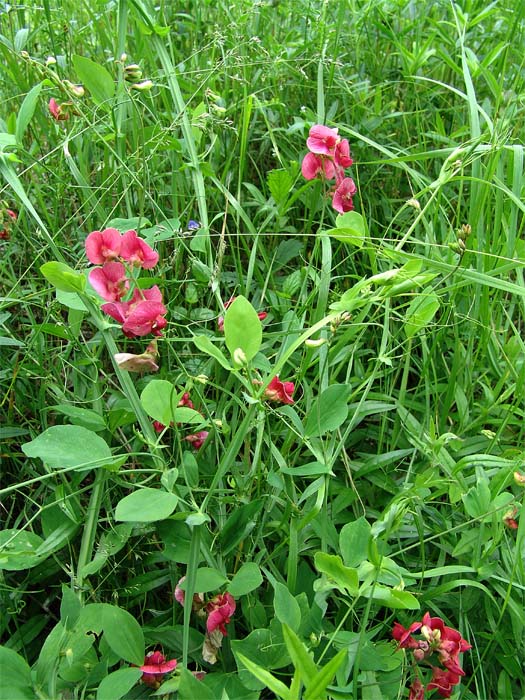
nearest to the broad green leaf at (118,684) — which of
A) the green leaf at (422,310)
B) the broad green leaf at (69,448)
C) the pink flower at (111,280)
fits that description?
the broad green leaf at (69,448)

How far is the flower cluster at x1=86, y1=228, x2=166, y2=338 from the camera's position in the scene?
91 cm

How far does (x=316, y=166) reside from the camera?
119 cm

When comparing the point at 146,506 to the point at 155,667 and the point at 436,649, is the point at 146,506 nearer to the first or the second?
the point at 155,667

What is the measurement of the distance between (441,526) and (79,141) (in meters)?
0.99

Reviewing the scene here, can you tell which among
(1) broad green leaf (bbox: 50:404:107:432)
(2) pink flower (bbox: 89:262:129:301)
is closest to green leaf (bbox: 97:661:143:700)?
(1) broad green leaf (bbox: 50:404:107:432)

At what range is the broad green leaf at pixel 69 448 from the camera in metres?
0.82

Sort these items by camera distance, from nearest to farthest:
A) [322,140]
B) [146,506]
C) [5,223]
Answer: [146,506], [322,140], [5,223]

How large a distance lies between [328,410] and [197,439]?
233 millimetres

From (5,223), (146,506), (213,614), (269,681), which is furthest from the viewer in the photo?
(5,223)

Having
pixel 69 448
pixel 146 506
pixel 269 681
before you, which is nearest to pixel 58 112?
pixel 69 448

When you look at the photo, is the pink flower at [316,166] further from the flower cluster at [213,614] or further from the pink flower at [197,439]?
the flower cluster at [213,614]

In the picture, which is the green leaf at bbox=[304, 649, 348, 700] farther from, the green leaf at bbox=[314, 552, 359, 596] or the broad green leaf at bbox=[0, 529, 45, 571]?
the broad green leaf at bbox=[0, 529, 45, 571]

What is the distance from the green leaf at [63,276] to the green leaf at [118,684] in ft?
1.47

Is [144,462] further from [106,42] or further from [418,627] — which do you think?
[106,42]
